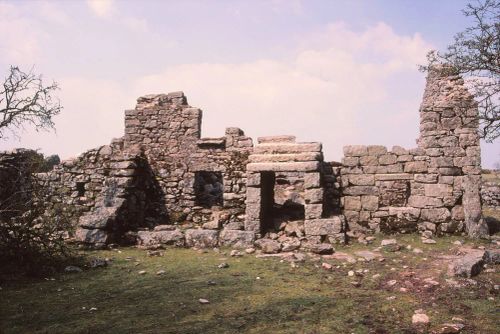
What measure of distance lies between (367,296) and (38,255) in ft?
18.9

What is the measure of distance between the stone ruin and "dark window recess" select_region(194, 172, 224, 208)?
0.26ft

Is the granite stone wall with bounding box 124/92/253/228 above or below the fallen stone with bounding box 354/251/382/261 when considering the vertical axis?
above

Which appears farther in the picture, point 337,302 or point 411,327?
point 337,302

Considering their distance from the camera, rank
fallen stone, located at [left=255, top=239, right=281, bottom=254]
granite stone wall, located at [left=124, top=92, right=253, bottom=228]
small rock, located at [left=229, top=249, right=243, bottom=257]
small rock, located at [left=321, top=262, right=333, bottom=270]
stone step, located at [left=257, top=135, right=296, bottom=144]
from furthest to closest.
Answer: granite stone wall, located at [left=124, top=92, right=253, bottom=228] → stone step, located at [left=257, top=135, right=296, bottom=144] → fallen stone, located at [left=255, top=239, right=281, bottom=254] → small rock, located at [left=229, top=249, right=243, bottom=257] → small rock, located at [left=321, top=262, right=333, bottom=270]

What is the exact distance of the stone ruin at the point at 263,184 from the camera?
8.98 m

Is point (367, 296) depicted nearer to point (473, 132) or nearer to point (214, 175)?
point (473, 132)

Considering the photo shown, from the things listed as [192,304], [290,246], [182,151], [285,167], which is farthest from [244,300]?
[182,151]

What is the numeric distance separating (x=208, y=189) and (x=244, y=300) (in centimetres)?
736

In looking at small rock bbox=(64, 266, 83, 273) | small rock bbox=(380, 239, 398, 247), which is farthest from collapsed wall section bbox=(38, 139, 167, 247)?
small rock bbox=(380, 239, 398, 247)

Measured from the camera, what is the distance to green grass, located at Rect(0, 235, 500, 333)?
4258 millimetres

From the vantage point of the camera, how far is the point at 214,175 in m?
12.9

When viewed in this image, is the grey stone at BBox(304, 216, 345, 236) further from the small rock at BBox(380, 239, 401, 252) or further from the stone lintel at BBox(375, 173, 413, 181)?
the stone lintel at BBox(375, 173, 413, 181)

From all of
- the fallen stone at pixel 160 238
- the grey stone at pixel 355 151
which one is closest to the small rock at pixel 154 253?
the fallen stone at pixel 160 238

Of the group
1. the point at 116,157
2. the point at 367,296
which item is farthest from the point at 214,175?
the point at 367,296
